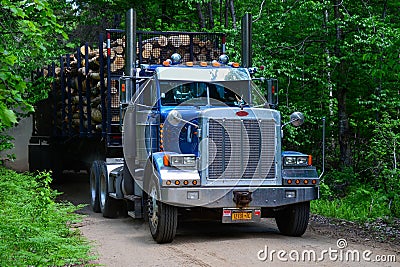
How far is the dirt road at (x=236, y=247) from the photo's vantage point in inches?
320

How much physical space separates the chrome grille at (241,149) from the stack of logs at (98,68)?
3999 millimetres

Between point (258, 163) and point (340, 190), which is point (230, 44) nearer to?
point (340, 190)

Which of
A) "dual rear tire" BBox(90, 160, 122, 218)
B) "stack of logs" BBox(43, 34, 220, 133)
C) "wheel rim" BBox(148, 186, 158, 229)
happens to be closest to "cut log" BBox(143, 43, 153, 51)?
"stack of logs" BBox(43, 34, 220, 133)

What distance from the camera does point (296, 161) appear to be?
9953mm

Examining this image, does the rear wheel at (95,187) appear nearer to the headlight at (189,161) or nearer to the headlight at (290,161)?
the headlight at (189,161)

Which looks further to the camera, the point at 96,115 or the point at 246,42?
the point at 96,115

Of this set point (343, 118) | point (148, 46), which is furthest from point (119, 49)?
point (343, 118)

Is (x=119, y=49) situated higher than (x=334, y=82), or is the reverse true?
(x=119, y=49)

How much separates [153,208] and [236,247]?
1.49 m

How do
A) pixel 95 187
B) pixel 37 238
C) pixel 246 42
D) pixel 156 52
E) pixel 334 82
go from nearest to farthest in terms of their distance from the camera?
pixel 37 238, pixel 246 42, pixel 156 52, pixel 95 187, pixel 334 82

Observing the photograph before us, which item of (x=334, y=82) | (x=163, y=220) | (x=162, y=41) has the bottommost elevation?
(x=163, y=220)

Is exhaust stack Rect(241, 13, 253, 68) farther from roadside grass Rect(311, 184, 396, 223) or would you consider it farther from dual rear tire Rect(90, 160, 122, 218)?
dual rear tire Rect(90, 160, 122, 218)

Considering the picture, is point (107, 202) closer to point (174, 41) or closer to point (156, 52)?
point (156, 52)

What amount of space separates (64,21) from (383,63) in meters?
16.0
